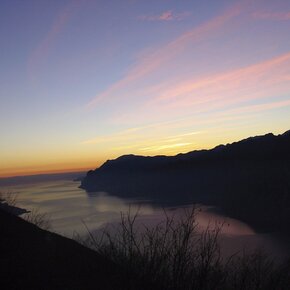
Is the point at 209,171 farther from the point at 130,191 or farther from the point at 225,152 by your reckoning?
the point at 130,191

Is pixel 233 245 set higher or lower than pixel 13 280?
lower

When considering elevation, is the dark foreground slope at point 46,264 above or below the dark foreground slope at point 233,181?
above

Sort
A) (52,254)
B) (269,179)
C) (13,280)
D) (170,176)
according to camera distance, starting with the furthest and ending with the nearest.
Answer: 1. (170,176)
2. (269,179)
3. (52,254)
4. (13,280)

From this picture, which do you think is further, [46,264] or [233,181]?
[233,181]

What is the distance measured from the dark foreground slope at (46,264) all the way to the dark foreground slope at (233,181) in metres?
50.5

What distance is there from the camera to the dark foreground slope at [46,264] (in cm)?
693

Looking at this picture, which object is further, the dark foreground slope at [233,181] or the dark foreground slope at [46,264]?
the dark foreground slope at [233,181]

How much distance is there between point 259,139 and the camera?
386ft

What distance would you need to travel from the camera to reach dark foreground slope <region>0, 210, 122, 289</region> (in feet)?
22.7

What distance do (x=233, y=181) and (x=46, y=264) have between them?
9313 centimetres

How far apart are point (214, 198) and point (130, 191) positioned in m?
43.3

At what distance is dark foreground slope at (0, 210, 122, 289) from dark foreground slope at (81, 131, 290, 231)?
50.5 metres

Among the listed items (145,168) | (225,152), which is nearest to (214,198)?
(225,152)

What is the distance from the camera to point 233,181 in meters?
97.1
